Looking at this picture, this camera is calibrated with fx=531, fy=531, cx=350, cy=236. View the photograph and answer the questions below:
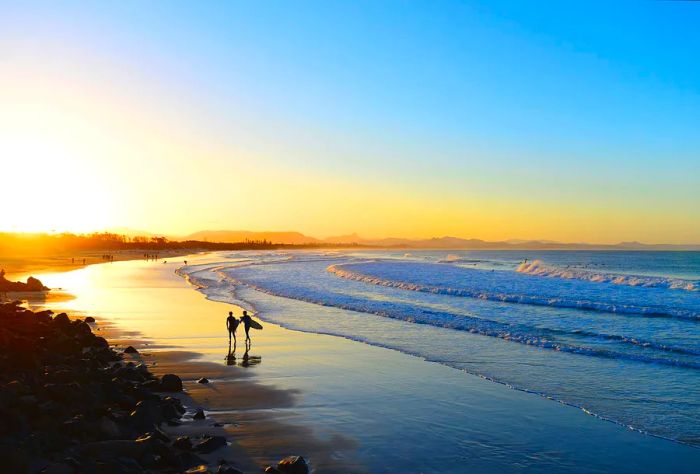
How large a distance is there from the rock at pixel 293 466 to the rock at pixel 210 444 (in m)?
1.28

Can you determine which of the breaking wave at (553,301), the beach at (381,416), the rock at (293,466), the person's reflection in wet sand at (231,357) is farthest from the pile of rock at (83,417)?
the breaking wave at (553,301)

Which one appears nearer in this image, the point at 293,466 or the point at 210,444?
the point at 293,466

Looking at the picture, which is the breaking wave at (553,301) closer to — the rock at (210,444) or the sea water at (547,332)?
the sea water at (547,332)

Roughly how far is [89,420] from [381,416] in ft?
17.5

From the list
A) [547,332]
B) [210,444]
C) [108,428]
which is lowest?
[547,332]

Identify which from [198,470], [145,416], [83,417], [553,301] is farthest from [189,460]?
[553,301]

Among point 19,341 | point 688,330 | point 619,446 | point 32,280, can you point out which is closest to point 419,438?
point 619,446

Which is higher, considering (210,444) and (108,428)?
(108,428)

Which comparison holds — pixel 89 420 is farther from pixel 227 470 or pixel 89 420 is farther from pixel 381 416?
pixel 381 416

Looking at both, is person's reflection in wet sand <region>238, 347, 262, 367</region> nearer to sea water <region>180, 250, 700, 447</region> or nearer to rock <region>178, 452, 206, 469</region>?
sea water <region>180, 250, 700, 447</region>

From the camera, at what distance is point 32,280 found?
36031 mm

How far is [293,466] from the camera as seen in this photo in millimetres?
7762

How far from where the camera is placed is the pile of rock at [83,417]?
6906 millimetres

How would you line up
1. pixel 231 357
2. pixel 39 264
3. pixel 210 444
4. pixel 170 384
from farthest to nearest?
pixel 39 264 < pixel 231 357 < pixel 170 384 < pixel 210 444
